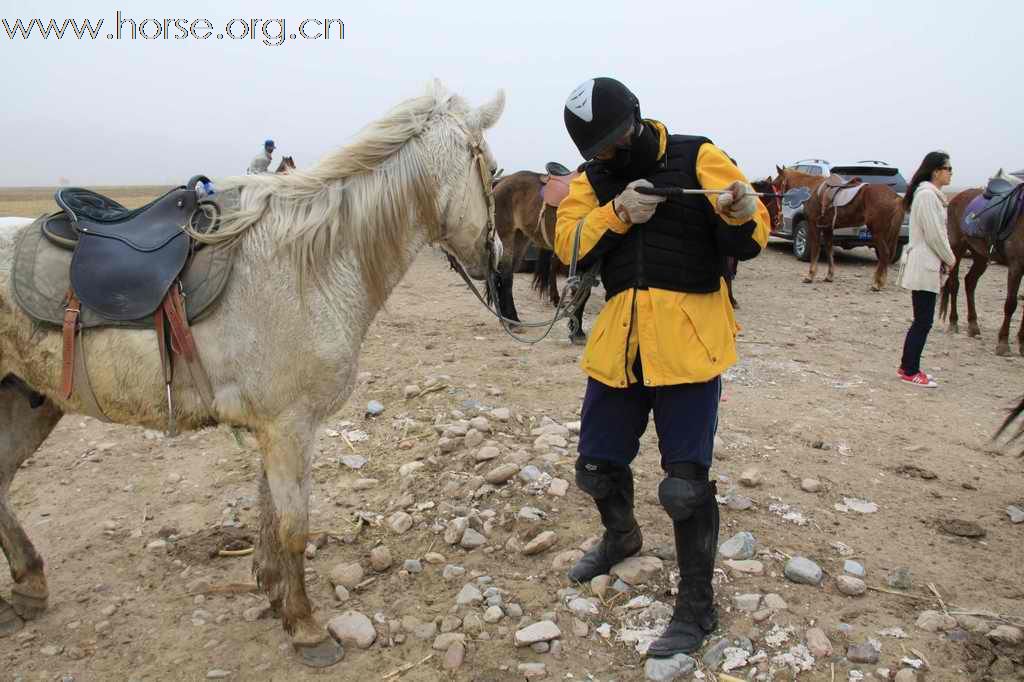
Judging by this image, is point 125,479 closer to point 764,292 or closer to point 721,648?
point 721,648

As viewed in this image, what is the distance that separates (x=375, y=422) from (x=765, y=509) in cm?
276

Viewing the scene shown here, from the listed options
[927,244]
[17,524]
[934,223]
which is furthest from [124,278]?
[934,223]

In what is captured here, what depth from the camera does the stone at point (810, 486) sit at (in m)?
A: 4.04

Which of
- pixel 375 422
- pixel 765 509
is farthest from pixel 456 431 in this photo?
pixel 765 509

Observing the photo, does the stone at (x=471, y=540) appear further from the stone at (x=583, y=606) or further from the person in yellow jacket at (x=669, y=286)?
the person in yellow jacket at (x=669, y=286)

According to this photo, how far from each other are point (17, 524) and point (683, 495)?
9.66ft

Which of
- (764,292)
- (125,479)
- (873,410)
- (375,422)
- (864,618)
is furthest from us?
(764,292)

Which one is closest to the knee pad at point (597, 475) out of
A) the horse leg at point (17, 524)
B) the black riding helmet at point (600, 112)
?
the black riding helmet at point (600, 112)

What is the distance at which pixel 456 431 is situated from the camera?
15.2 ft

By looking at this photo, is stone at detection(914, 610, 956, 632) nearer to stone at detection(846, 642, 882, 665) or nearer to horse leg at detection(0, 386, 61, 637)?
stone at detection(846, 642, 882, 665)

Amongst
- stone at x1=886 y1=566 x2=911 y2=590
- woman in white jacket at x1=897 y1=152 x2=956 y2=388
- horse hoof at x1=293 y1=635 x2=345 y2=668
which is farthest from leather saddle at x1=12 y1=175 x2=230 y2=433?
woman in white jacket at x1=897 y1=152 x2=956 y2=388

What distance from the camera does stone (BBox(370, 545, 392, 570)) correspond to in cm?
340

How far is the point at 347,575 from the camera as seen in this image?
335 centimetres

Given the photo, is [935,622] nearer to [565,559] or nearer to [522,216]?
[565,559]
